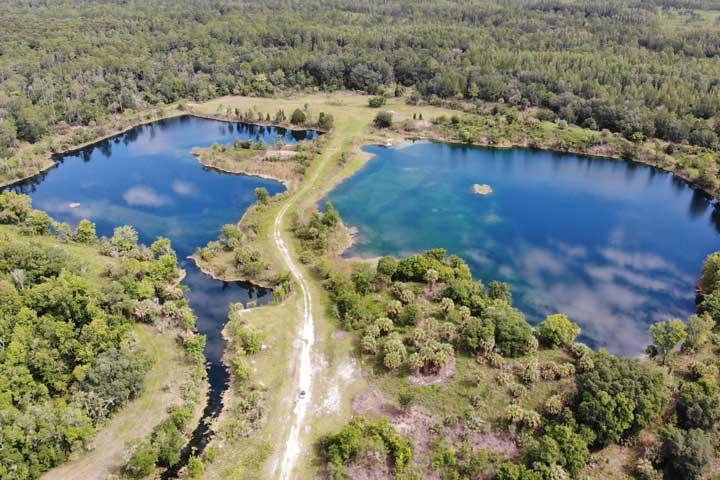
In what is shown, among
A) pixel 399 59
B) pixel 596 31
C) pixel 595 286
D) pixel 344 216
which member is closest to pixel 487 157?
pixel 344 216

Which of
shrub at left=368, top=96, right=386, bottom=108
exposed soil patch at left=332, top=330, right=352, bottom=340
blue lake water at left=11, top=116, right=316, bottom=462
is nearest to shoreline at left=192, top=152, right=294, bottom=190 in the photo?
blue lake water at left=11, top=116, right=316, bottom=462

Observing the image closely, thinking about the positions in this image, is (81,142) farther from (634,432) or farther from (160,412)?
(634,432)

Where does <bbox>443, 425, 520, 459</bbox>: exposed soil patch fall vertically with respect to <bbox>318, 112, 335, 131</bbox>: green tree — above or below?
below

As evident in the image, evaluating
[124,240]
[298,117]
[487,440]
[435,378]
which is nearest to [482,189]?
[435,378]

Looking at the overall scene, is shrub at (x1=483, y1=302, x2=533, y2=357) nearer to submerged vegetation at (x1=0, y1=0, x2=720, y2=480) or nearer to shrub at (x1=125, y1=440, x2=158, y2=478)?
submerged vegetation at (x1=0, y1=0, x2=720, y2=480)

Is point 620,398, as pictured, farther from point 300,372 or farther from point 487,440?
point 300,372

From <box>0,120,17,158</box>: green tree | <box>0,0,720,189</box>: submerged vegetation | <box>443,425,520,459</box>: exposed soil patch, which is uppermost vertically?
<box>0,0,720,189</box>: submerged vegetation

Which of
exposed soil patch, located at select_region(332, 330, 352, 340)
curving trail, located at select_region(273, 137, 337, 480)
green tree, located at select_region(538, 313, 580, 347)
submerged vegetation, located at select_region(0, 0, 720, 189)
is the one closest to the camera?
curving trail, located at select_region(273, 137, 337, 480)
